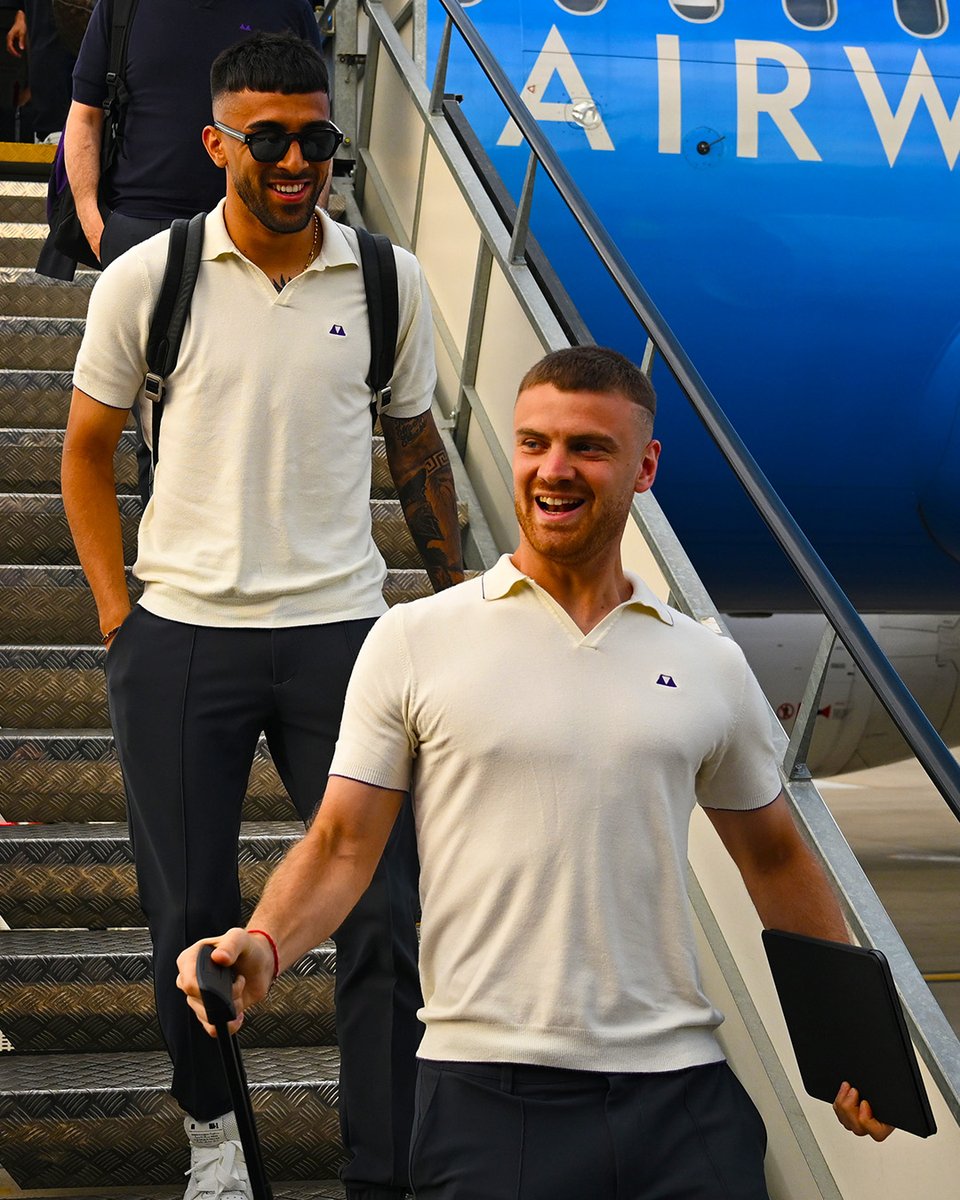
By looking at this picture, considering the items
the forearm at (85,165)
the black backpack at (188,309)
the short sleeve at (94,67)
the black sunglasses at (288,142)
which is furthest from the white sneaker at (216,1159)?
the short sleeve at (94,67)

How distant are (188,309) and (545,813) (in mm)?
1226

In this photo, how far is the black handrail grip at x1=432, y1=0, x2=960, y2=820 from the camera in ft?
8.45

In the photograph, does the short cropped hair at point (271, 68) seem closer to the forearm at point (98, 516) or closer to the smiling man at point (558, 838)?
the forearm at point (98, 516)

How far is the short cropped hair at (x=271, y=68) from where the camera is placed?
2607mm

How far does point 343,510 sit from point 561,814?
102 centimetres

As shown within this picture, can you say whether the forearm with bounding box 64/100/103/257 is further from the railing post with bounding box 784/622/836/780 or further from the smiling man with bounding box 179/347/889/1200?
the smiling man with bounding box 179/347/889/1200

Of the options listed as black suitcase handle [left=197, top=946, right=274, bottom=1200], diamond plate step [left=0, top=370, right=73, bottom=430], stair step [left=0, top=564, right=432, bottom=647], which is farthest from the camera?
diamond plate step [left=0, top=370, right=73, bottom=430]

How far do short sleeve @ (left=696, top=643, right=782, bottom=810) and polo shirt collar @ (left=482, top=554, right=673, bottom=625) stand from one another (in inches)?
4.0

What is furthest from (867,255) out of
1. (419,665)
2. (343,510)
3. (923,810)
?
(923,810)

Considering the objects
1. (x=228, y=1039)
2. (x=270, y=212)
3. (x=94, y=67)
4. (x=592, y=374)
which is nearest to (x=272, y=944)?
(x=228, y=1039)

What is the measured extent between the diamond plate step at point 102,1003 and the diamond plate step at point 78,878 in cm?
15

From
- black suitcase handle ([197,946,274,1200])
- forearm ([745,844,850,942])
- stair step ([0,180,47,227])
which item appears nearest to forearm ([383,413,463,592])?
forearm ([745,844,850,942])

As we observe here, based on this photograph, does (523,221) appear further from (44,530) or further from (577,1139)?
(577,1139)

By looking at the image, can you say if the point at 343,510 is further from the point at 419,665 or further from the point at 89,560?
the point at 419,665
